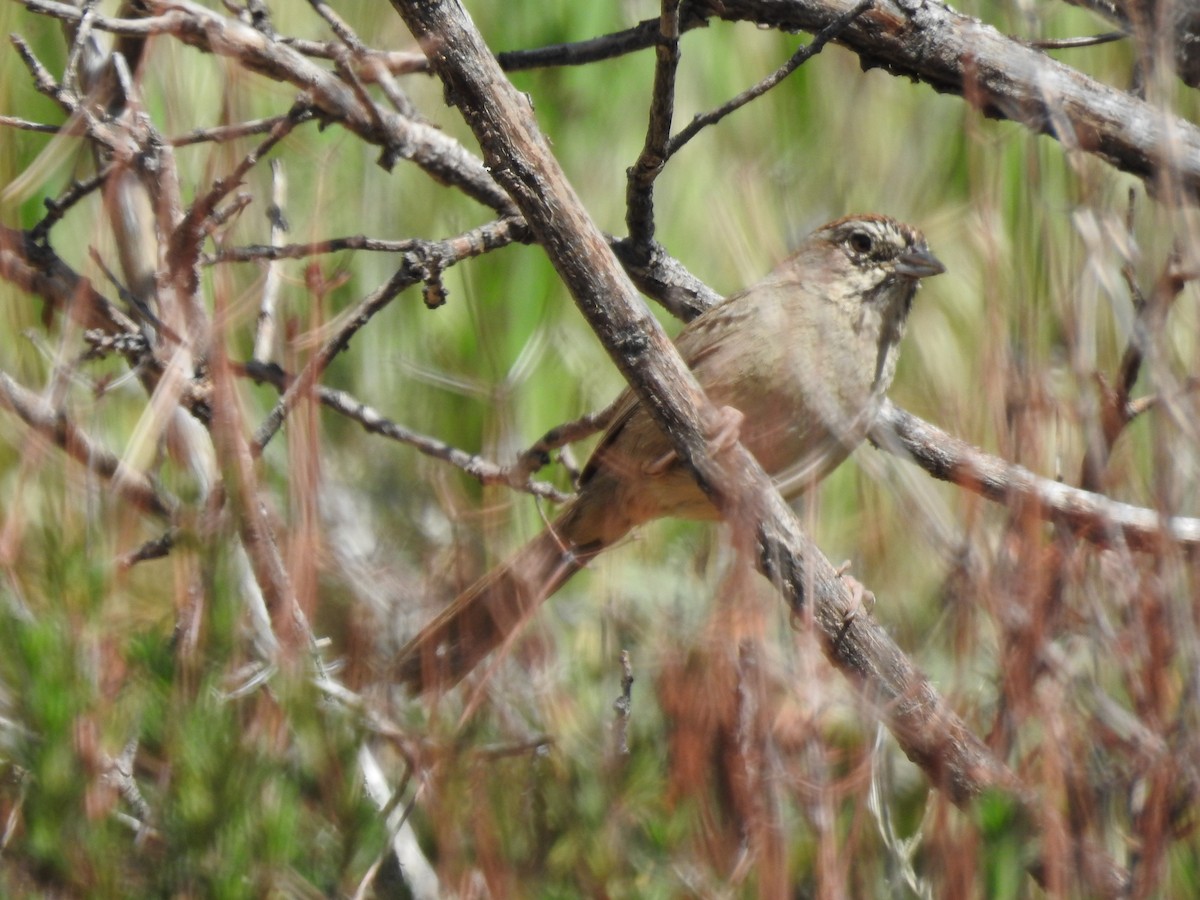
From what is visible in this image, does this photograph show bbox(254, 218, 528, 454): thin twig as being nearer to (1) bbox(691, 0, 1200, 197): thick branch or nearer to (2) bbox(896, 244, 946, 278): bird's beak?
(1) bbox(691, 0, 1200, 197): thick branch

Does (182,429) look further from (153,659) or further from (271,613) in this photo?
(153,659)

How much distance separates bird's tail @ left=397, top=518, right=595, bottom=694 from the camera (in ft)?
9.17

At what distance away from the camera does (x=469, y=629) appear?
2.90 m

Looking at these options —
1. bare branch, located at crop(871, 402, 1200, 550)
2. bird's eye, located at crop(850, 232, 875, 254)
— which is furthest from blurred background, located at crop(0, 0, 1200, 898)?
bird's eye, located at crop(850, 232, 875, 254)

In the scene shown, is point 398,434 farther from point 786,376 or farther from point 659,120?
point 659,120

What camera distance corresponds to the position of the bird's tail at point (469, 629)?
2795 millimetres

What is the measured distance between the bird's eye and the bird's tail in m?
1.58

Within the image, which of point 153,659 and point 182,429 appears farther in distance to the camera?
point 182,429

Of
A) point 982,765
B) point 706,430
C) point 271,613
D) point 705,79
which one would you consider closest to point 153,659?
point 271,613

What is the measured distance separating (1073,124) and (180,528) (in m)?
2.17

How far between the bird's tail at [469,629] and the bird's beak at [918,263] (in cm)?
155

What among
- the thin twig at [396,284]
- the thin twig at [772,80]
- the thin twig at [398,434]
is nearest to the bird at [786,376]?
the thin twig at [398,434]

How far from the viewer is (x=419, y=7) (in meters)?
2.61

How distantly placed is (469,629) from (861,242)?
1912 millimetres
